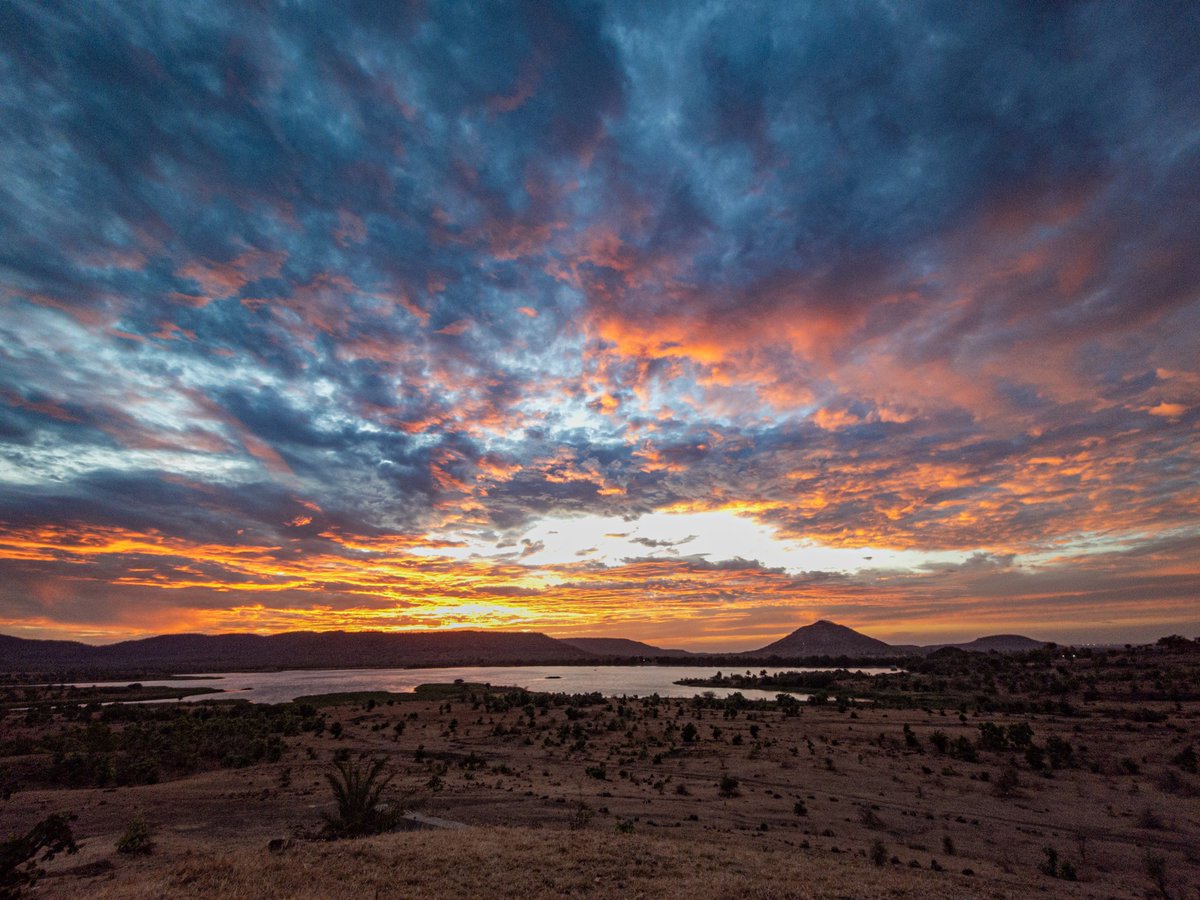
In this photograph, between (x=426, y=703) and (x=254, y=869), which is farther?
(x=426, y=703)

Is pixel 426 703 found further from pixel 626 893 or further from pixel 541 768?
pixel 626 893

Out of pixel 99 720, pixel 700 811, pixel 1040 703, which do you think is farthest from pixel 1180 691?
pixel 99 720

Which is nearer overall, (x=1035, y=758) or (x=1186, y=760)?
(x=1186, y=760)

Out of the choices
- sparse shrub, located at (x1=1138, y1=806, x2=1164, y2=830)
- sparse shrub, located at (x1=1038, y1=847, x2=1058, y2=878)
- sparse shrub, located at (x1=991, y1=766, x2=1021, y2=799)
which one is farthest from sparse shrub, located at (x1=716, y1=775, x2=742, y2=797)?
sparse shrub, located at (x1=1138, y1=806, x2=1164, y2=830)

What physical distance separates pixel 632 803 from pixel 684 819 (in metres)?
3.02

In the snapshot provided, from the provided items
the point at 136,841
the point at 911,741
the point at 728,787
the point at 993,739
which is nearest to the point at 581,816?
the point at 728,787

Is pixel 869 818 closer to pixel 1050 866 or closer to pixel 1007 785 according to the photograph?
pixel 1050 866

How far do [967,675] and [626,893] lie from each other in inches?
3677

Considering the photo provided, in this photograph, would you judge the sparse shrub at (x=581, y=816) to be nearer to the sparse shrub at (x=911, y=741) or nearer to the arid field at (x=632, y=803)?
the arid field at (x=632, y=803)

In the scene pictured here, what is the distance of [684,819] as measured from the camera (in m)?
21.5

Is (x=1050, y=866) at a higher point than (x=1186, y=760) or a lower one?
lower

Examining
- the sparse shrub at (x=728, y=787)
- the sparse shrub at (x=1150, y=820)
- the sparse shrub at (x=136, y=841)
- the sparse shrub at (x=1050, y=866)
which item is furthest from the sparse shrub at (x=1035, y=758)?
the sparse shrub at (x=136, y=841)

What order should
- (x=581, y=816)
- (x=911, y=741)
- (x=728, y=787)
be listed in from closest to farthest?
(x=581, y=816) < (x=728, y=787) < (x=911, y=741)

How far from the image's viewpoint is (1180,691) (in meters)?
51.3
